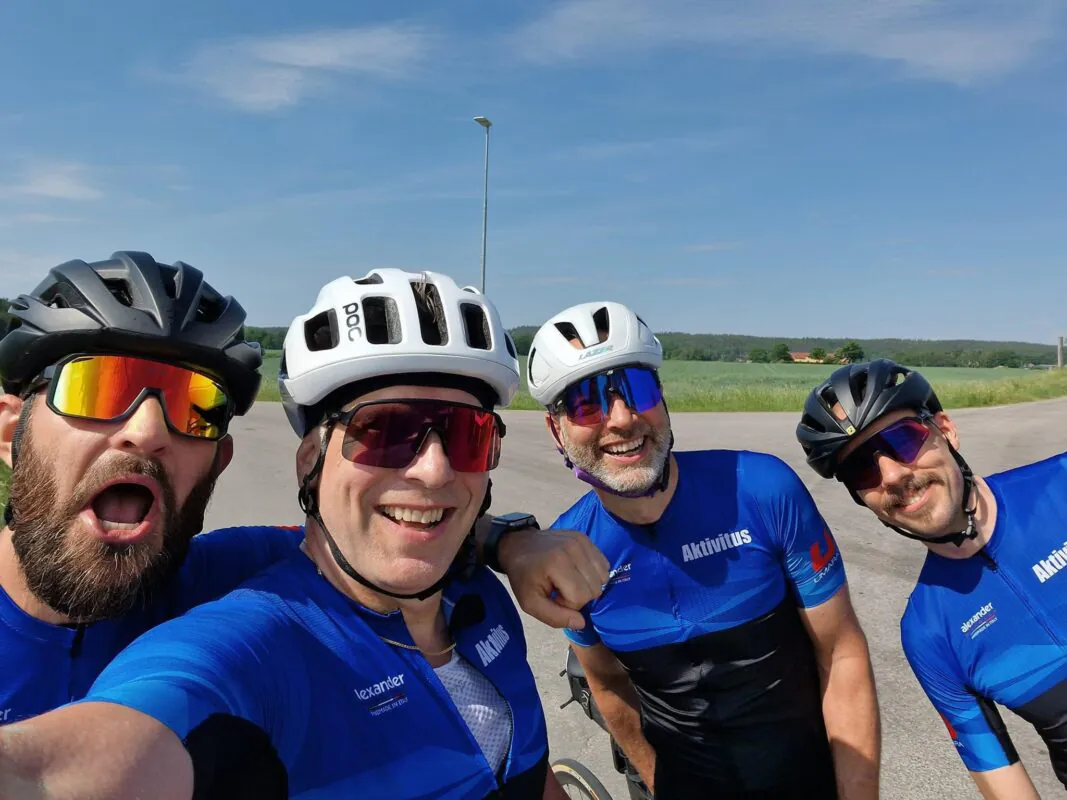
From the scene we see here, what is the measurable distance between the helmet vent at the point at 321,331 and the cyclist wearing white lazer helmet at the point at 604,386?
4.49ft

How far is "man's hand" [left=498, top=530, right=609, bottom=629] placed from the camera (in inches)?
77.0

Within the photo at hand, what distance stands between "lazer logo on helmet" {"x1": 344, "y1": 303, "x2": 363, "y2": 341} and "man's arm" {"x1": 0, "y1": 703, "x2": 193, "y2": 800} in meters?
0.91

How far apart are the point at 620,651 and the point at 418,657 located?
1.35 metres

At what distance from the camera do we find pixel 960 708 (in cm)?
249

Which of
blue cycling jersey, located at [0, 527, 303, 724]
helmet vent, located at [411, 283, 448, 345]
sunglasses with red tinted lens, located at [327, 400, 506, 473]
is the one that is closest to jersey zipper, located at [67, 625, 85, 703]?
blue cycling jersey, located at [0, 527, 303, 724]

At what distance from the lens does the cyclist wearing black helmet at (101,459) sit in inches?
59.6

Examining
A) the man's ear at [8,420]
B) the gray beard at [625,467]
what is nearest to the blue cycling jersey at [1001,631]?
the gray beard at [625,467]

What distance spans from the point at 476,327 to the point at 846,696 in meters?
2.16

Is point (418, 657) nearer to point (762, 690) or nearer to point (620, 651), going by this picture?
point (620, 651)

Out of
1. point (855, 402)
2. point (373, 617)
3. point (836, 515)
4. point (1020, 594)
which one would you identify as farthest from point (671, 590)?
point (836, 515)

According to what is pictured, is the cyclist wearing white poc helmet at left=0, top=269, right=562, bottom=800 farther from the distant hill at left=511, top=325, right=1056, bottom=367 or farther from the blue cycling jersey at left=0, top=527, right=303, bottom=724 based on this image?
the distant hill at left=511, top=325, right=1056, bottom=367

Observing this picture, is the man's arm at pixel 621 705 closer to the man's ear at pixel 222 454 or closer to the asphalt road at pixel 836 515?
the asphalt road at pixel 836 515

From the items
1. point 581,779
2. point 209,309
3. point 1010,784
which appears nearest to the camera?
point 209,309

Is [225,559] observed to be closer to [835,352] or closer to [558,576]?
[558,576]
